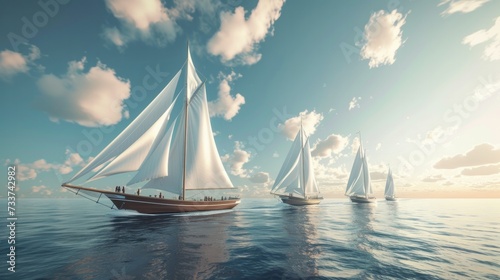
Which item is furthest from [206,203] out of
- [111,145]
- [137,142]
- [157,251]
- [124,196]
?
[157,251]

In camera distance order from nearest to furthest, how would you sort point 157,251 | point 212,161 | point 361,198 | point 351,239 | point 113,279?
point 113,279
point 157,251
point 351,239
point 212,161
point 361,198

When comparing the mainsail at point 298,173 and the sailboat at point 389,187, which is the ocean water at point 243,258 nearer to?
the mainsail at point 298,173

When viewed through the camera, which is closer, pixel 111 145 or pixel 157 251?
pixel 157 251

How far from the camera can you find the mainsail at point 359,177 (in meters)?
77.9

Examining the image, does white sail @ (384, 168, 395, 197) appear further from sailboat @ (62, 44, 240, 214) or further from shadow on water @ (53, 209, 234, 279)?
shadow on water @ (53, 209, 234, 279)

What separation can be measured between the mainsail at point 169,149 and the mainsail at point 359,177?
194 feet

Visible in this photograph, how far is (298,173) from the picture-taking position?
6128 cm

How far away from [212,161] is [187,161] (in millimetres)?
4493

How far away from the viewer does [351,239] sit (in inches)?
709

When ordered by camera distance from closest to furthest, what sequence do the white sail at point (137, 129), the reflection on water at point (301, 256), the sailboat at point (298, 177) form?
the reflection on water at point (301, 256), the white sail at point (137, 129), the sailboat at point (298, 177)

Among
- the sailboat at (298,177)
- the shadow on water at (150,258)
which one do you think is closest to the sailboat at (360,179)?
the sailboat at (298,177)

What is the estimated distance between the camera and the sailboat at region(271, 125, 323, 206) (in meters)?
59.6

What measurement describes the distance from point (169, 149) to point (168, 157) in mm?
1491

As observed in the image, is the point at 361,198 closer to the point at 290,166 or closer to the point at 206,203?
the point at 290,166
